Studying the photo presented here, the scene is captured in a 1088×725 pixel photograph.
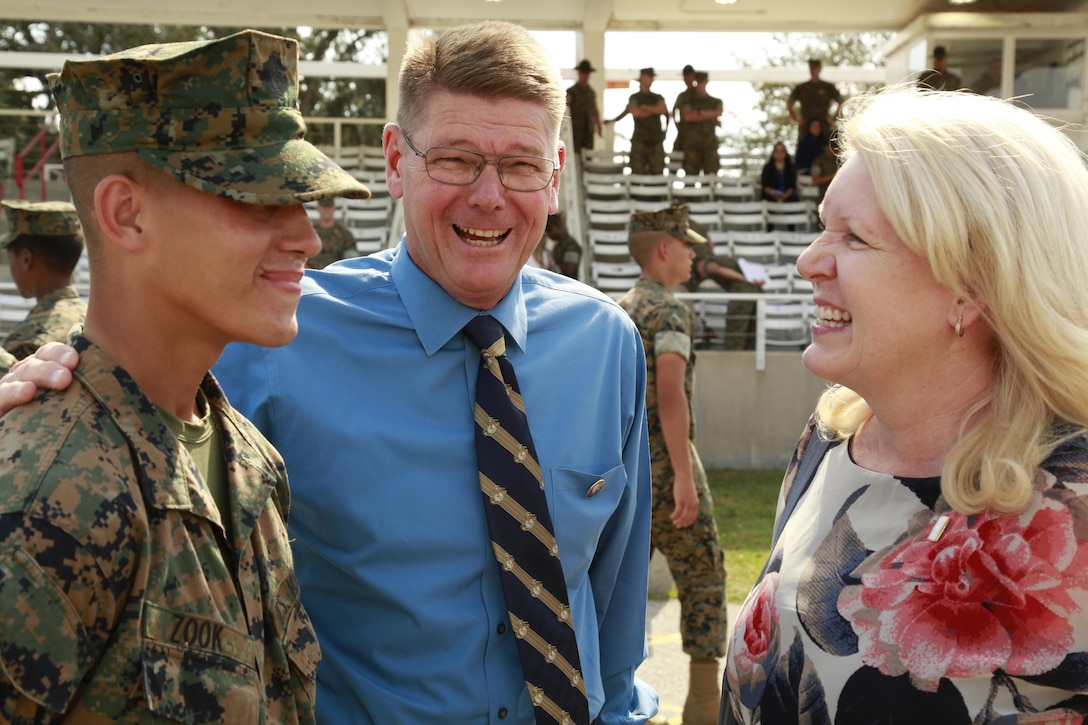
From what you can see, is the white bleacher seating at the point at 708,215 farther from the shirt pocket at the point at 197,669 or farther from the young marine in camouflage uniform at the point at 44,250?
the shirt pocket at the point at 197,669

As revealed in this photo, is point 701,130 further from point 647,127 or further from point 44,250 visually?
point 44,250

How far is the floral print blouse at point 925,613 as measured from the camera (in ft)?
5.42

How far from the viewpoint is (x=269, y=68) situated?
162cm

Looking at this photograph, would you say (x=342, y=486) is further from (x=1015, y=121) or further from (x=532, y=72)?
(x=1015, y=121)

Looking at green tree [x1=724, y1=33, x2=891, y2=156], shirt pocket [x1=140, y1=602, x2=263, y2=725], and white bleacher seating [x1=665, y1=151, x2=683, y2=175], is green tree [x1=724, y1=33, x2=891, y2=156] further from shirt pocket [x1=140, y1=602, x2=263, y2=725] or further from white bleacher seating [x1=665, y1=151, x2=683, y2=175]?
shirt pocket [x1=140, y1=602, x2=263, y2=725]

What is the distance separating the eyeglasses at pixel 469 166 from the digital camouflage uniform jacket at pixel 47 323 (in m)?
3.26

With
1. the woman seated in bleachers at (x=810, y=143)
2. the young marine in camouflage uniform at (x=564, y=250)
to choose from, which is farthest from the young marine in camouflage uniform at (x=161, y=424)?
the woman seated in bleachers at (x=810, y=143)

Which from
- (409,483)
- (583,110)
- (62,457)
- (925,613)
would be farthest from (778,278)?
(62,457)

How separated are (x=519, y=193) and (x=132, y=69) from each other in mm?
929

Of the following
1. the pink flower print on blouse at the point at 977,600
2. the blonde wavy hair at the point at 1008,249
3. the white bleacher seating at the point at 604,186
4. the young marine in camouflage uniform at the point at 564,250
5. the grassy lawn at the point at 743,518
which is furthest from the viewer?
the white bleacher seating at the point at 604,186

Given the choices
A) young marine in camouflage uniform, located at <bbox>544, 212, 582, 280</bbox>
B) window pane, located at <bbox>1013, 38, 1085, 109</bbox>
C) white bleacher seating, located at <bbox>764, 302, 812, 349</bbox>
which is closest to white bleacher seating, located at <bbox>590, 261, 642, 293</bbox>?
young marine in camouflage uniform, located at <bbox>544, 212, 582, 280</bbox>

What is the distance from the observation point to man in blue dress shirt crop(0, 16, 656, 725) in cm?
209

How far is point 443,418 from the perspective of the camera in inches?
86.6

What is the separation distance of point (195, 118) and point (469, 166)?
30.7 inches
